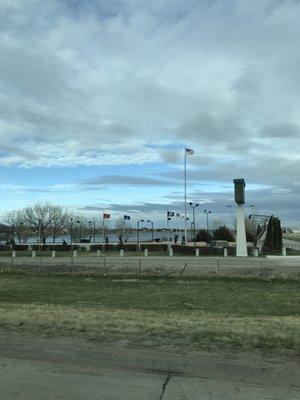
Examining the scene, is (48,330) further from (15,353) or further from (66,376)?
(66,376)

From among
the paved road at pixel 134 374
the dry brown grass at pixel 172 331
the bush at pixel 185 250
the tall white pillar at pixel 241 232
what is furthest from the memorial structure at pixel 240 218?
the paved road at pixel 134 374

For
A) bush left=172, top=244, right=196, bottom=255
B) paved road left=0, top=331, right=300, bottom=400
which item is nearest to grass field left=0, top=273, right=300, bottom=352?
paved road left=0, top=331, right=300, bottom=400

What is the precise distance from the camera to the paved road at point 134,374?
523 centimetres

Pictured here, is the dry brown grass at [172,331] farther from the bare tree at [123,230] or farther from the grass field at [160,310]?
the bare tree at [123,230]

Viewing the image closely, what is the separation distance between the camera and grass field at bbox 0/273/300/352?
7785 mm

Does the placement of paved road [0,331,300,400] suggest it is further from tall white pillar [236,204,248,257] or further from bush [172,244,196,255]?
bush [172,244,196,255]

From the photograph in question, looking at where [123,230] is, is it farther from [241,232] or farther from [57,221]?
[241,232]

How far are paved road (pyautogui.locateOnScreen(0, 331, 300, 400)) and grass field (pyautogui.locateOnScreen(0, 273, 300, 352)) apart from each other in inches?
27.8

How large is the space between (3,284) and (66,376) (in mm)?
22709

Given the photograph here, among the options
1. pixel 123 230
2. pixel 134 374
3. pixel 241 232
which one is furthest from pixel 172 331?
pixel 123 230

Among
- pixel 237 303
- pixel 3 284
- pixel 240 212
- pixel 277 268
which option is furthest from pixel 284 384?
pixel 240 212

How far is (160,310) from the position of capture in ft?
49.8

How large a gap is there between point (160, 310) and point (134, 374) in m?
9.41

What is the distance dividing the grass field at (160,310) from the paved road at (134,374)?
→ 706mm
